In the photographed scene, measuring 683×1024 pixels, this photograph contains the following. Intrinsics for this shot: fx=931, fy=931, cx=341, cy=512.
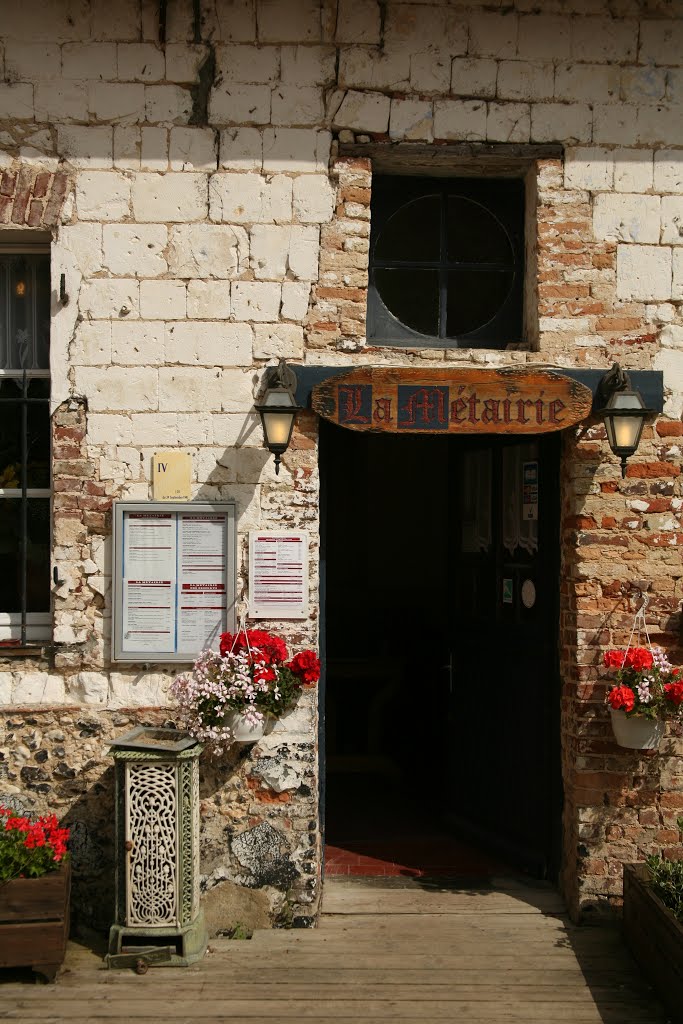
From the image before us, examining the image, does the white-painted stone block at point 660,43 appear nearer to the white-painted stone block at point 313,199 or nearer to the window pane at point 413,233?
the window pane at point 413,233

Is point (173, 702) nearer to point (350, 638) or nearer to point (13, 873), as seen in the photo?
→ point (13, 873)

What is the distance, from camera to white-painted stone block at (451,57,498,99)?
494 cm

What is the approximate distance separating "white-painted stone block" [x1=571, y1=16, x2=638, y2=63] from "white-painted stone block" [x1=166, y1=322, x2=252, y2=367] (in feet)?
7.67

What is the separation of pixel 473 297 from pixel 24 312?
250 centimetres

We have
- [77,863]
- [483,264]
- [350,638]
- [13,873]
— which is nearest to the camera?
[13,873]

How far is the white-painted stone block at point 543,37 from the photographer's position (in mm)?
4965

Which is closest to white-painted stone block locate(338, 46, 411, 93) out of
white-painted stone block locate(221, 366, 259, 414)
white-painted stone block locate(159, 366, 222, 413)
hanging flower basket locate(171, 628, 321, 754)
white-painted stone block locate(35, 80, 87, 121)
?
white-painted stone block locate(35, 80, 87, 121)

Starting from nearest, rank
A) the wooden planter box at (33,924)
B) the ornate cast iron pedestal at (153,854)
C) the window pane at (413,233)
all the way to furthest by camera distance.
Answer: the wooden planter box at (33,924), the ornate cast iron pedestal at (153,854), the window pane at (413,233)

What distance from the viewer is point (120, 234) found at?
4914mm

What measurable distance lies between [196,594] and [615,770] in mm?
2391

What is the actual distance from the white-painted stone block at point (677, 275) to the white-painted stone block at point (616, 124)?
0.64m

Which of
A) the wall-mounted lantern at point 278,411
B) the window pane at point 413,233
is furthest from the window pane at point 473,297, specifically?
the wall-mounted lantern at point 278,411

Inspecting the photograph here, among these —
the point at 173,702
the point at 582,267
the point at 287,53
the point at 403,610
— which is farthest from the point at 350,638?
the point at 287,53

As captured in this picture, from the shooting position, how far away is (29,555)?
513cm
